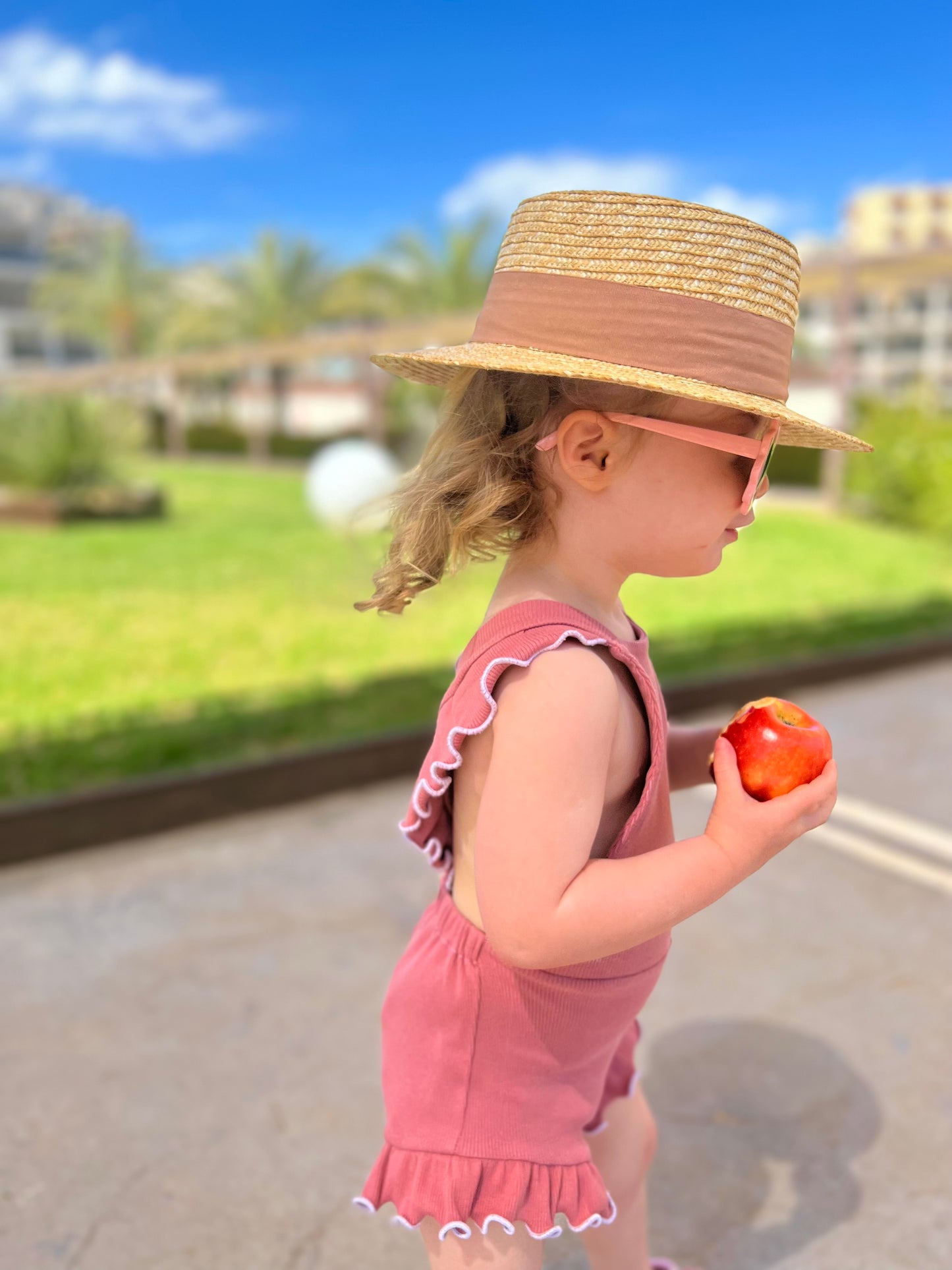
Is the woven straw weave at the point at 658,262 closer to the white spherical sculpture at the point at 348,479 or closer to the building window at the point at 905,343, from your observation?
the white spherical sculpture at the point at 348,479

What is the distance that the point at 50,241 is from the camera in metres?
80.6

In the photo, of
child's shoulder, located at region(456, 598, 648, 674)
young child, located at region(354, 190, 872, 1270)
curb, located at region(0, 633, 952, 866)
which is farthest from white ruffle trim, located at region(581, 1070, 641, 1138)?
curb, located at region(0, 633, 952, 866)

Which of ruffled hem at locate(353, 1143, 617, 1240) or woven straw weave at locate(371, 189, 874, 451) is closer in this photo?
woven straw weave at locate(371, 189, 874, 451)

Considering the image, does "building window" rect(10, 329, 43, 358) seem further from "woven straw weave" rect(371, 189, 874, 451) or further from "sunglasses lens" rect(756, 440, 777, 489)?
"sunglasses lens" rect(756, 440, 777, 489)

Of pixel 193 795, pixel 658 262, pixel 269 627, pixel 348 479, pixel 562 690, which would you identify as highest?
pixel 658 262

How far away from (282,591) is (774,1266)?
700cm

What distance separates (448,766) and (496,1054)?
0.38m

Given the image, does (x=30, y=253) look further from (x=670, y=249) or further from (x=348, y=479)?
(x=670, y=249)

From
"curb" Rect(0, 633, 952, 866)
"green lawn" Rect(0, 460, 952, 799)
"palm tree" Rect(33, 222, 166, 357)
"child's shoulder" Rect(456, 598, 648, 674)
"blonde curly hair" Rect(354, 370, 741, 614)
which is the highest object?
"blonde curly hair" Rect(354, 370, 741, 614)

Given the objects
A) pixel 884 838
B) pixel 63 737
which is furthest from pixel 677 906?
pixel 63 737

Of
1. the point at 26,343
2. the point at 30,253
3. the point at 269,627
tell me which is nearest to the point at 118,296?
the point at 26,343

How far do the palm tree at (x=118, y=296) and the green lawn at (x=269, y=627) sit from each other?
150 feet

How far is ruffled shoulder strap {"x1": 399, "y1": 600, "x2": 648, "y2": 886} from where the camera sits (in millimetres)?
1183

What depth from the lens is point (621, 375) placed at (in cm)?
115
